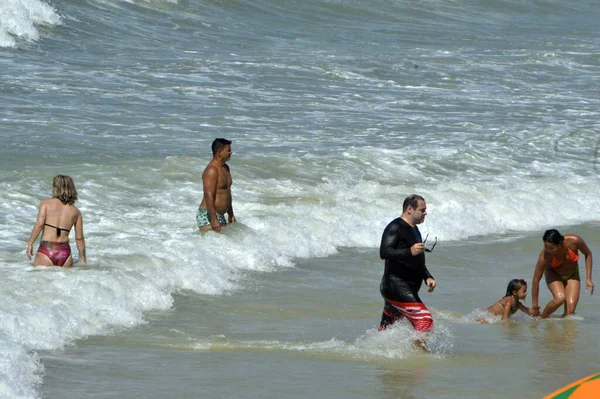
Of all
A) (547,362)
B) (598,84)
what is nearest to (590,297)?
(547,362)

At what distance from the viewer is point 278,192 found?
1424 cm

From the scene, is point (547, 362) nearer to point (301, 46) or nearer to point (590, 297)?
point (590, 297)

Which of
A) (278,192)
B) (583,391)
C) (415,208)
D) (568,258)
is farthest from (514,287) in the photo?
(278,192)

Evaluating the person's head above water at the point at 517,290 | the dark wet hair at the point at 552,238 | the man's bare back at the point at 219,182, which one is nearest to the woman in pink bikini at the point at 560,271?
the dark wet hair at the point at 552,238

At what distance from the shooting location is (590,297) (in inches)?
394

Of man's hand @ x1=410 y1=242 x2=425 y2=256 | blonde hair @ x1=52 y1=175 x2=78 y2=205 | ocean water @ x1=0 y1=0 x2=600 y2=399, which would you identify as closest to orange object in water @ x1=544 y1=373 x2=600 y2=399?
ocean water @ x1=0 y1=0 x2=600 y2=399

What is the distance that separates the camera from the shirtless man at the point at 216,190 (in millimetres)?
10586

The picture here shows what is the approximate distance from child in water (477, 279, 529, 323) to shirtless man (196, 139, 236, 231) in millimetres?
3286

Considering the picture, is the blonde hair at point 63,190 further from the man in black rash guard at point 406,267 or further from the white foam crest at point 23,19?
the white foam crest at point 23,19

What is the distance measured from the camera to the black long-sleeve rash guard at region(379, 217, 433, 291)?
23.7 feet

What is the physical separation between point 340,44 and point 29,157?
1548 cm

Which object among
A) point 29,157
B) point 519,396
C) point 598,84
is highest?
point 598,84

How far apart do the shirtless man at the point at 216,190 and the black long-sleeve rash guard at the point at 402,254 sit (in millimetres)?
3602

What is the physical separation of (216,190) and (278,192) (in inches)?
139
